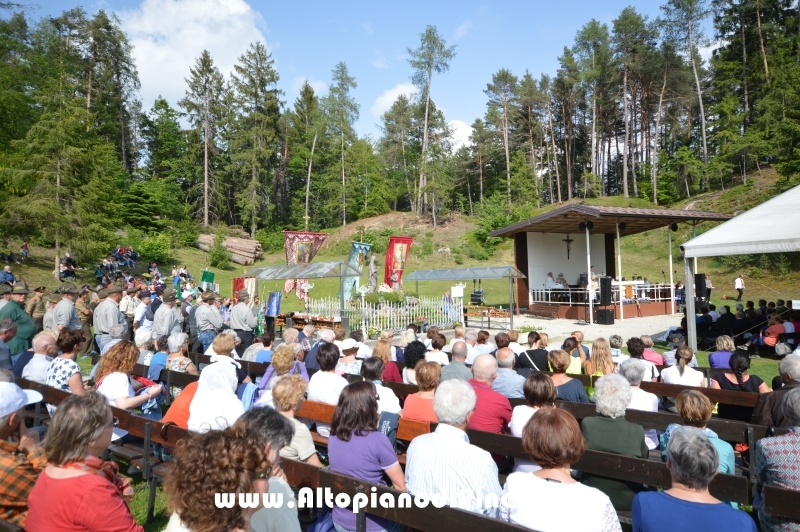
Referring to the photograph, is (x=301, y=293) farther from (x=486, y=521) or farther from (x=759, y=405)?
(x=486, y=521)

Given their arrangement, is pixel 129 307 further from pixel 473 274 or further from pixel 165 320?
pixel 473 274

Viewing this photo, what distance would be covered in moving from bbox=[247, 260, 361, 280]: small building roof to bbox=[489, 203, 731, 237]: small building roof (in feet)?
30.0

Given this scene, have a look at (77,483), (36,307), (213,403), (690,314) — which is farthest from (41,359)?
(690,314)

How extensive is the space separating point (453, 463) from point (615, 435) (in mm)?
1244

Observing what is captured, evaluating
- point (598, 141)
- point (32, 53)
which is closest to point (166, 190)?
point (32, 53)

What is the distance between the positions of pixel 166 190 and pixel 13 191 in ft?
58.5

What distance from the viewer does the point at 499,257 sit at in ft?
123

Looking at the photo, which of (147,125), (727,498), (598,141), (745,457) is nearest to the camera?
(727,498)

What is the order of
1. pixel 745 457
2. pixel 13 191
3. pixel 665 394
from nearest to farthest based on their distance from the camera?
pixel 745 457
pixel 665 394
pixel 13 191

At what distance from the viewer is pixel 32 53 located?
26719mm

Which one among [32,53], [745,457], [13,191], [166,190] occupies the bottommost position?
[745,457]

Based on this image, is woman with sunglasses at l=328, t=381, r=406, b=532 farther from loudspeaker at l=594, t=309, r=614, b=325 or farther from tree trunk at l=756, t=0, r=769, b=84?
tree trunk at l=756, t=0, r=769, b=84

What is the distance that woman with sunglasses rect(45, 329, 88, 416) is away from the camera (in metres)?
4.54

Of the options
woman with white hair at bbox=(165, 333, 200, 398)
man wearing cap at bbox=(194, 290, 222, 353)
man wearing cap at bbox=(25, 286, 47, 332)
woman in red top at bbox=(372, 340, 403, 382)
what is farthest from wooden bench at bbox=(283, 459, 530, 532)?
man wearing cap at bbox=(25, 286, 47, 332)
